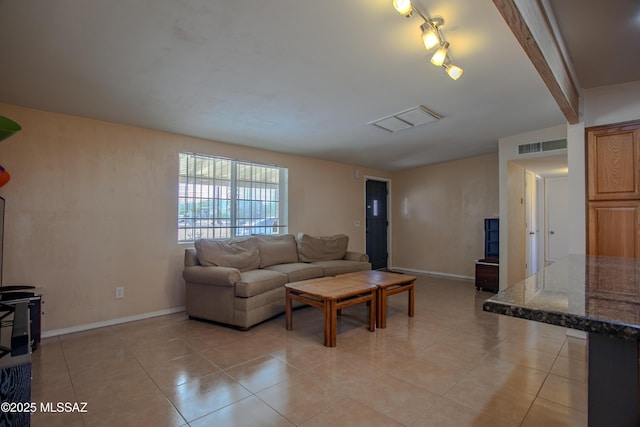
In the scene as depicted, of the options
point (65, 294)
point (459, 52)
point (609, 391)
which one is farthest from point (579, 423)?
point (65, 294)

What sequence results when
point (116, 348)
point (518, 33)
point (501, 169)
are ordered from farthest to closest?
1. point (501, 169)
2. point (116, 348)
3. point (518, 33)

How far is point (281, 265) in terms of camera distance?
4.19 m

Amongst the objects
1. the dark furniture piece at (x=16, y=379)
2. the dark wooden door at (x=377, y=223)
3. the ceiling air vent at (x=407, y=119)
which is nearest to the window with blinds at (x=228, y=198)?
the ceiling air vent at (x=407, y=119)

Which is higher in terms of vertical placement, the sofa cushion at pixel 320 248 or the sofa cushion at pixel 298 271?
the sofa cushion at pixel 320 248

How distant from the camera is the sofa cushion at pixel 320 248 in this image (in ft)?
15.1

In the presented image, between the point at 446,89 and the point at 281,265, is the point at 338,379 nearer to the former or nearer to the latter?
the point at 281,265

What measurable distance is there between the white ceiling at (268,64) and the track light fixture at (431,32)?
5 centimetres

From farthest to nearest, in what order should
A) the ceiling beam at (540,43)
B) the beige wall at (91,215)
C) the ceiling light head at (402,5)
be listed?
1. the beige wall at (91,215)
2. the ceiling light head at (402,5)
3. the ceiling beam at (540,43)

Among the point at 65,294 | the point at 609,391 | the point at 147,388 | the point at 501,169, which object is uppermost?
the point at 501,169

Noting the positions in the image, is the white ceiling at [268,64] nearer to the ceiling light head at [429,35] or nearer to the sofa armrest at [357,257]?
the ceiling light head at [429,35]

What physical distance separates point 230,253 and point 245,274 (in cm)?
40

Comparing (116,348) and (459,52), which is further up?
(459,52)

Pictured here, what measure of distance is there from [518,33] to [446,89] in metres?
1.18

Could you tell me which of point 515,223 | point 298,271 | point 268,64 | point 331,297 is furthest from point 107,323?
point 515,223
